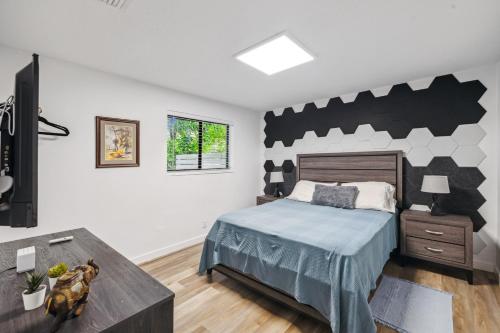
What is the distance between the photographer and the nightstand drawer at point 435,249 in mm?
2406

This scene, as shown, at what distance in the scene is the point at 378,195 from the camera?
2.92 meters

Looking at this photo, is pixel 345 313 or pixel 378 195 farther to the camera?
pixel 378 195

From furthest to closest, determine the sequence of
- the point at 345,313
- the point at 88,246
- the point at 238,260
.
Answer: the point at 238,260, the point at 345,313, the point at 88,246

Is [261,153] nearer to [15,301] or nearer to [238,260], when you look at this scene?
[238,260]

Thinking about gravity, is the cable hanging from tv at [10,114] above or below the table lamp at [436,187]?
above

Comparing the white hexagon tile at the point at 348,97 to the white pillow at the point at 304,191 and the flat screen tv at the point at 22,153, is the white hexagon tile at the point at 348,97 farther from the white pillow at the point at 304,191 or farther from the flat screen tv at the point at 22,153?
the flat screen tv at the point at 22,153

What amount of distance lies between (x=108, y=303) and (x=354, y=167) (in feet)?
11.1

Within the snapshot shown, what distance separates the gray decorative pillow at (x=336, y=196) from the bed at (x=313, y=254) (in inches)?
5.1

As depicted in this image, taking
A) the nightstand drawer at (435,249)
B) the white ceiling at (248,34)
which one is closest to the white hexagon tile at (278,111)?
the white ceiling at (248,34)

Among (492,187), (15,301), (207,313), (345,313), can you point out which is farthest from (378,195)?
(15,301)

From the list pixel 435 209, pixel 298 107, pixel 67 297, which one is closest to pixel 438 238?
pixel 435 209

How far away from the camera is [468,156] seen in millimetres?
2703

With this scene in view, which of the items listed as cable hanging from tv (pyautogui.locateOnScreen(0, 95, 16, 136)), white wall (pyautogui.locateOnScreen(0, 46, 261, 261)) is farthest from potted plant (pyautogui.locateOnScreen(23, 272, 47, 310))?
white wall (pyautogui.locateOnScreen(0, 46, 261, 261))

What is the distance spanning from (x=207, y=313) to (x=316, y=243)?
1.12m
